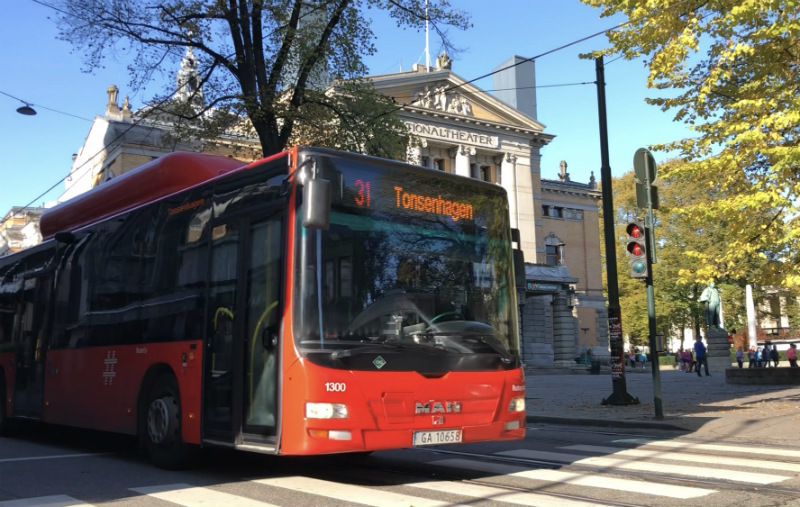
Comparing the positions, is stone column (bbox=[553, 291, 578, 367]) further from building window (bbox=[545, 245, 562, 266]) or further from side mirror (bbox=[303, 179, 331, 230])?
side mirror (bbox=[303, 179, 331, 230])

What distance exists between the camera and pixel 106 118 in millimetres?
43125

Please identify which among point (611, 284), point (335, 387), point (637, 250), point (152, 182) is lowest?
point (335, 387)

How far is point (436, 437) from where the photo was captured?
274 inches

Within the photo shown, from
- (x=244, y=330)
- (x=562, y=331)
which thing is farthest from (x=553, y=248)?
(x=244, y=330)

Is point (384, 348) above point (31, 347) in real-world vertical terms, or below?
below

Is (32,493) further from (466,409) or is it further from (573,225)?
(573,225)

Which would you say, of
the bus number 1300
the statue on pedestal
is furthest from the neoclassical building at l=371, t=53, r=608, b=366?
the bus number 1300

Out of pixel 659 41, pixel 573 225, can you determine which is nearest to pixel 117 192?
pixel 659 41

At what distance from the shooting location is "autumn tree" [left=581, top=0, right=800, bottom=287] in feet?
40.7

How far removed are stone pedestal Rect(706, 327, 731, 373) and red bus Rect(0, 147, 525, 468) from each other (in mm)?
25652

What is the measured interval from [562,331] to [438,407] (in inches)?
1896

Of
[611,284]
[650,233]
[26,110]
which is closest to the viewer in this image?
[650,233]

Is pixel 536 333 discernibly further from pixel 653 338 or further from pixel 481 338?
pixel 481 338

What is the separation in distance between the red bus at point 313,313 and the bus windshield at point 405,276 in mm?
14
